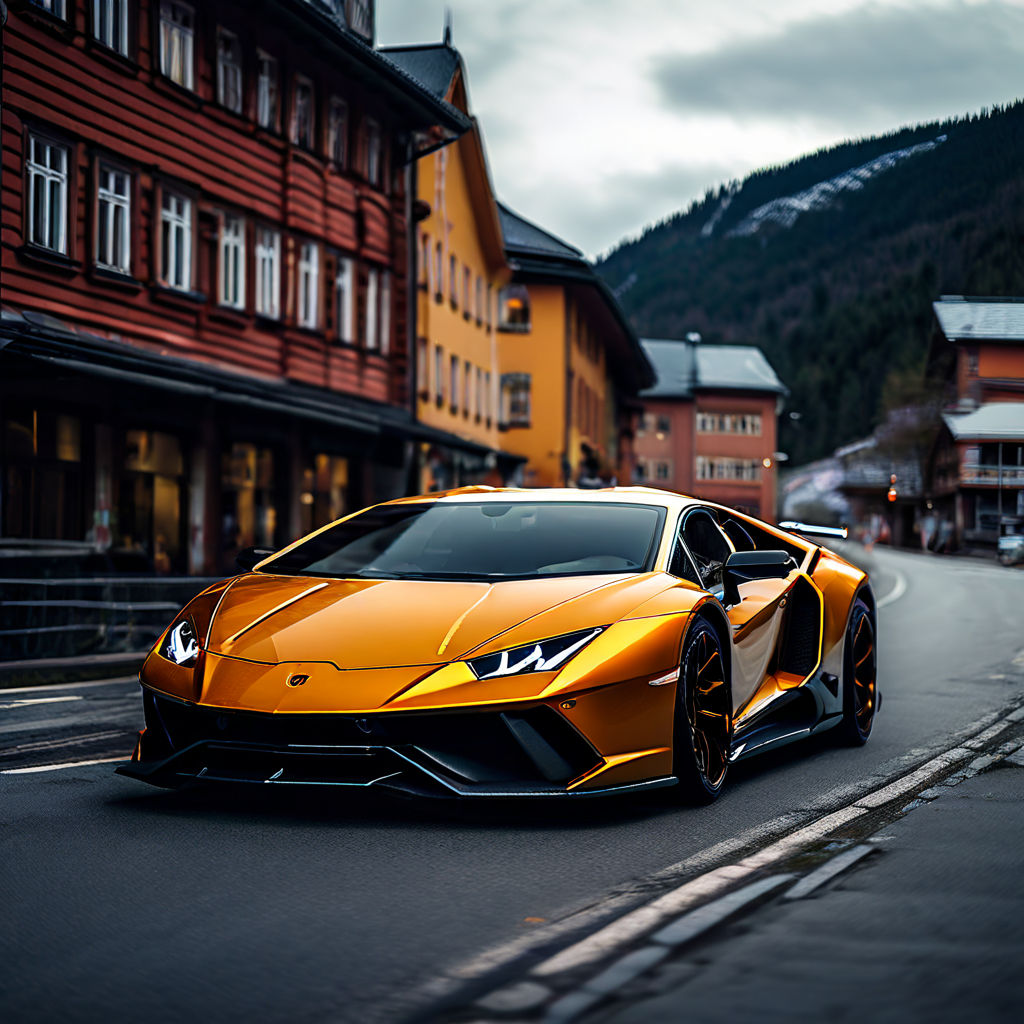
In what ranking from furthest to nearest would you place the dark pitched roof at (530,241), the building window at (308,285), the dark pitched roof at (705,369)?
the dark pitched roof at (705,369) → the dark pitched roof at (530,241) → the building window at (308,285)

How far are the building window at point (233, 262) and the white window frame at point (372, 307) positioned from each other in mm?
4956

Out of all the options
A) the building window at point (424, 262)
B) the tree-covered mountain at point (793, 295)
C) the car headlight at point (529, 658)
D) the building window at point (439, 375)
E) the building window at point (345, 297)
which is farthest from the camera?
the tree-covered mountain at point (793, 295)

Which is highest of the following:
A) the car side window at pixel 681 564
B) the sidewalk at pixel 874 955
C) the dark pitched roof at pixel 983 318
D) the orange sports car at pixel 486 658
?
the dark pitched roof at pixel 983 318

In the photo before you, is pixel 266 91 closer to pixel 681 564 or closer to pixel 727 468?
pixel 681 564

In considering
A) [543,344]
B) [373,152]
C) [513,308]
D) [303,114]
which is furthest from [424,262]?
[543,344]

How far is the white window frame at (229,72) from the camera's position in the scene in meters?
23.8

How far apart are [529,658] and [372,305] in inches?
987

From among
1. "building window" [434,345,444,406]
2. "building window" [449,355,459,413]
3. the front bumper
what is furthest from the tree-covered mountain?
the front bumper

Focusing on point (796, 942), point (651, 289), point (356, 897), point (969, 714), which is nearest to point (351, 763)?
point (356, 897)

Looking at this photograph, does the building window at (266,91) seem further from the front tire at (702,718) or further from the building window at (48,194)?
the front tire at (702,718)

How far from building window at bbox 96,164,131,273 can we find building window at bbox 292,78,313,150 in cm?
546

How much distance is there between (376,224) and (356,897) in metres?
26.3

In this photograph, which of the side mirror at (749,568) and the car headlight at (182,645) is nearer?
the car headlight at (182,645)

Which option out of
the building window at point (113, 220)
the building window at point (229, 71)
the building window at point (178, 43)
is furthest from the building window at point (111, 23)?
the building window at point (229, 71)
